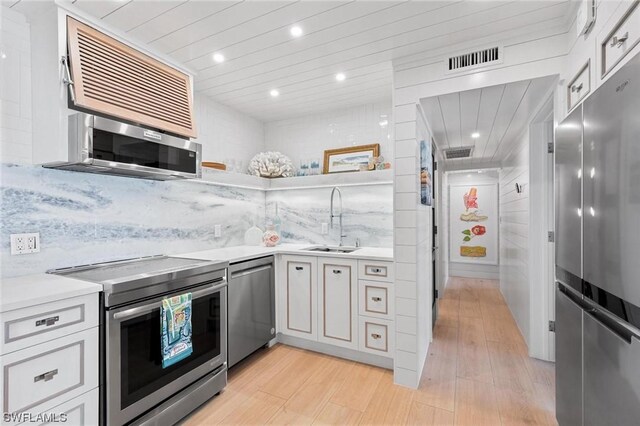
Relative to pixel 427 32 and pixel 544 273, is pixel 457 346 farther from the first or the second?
pixel 427 32

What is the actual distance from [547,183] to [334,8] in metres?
2.37

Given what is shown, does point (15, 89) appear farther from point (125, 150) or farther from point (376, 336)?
point (376, 336)

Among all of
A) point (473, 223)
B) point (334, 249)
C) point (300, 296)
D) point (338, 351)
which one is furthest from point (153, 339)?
point (473, 223)

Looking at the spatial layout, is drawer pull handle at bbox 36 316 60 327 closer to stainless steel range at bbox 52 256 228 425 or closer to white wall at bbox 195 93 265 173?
stainless steel range at bbox 52 256 228 425

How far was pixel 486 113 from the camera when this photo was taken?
2.64 meters

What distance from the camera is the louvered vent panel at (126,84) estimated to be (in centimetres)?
169

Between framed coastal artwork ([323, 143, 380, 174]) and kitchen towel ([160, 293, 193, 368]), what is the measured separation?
83.8 inches

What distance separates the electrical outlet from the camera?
171cm

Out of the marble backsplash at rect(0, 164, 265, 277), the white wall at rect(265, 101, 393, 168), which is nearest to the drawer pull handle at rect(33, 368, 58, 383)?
the marble backsplash at rect(0, 164, 265, 277)

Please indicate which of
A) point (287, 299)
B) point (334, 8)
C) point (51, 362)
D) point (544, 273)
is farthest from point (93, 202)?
point (544, 273)

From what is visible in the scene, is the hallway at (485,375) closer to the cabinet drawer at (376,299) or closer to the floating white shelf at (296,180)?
the cabinet drawer at (376,299)

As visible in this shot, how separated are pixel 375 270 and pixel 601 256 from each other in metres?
1.52

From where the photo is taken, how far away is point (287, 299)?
9.52ft

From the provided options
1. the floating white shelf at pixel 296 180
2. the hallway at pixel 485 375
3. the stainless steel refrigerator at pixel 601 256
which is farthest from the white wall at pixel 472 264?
the stainless steel refrigerator at pixel 601 256
